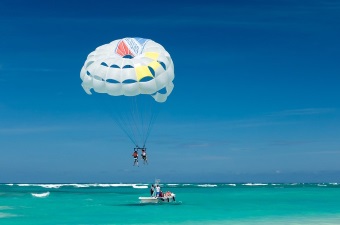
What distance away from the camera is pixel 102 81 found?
2388 centimetres

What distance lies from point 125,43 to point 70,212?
486 inches

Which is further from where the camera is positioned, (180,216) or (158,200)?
(158,200)

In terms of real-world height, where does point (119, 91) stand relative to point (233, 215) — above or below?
above

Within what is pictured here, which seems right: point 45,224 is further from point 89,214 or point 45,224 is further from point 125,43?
point 125,43

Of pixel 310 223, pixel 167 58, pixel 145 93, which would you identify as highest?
pixel 167 58

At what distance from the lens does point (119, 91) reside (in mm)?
23812

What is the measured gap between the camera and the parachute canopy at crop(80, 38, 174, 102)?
76.8 feet

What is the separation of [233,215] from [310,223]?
545cm

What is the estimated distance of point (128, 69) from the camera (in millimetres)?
23547

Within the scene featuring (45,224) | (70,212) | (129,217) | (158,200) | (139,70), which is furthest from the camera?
(158,200)

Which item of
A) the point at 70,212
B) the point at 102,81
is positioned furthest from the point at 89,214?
the point at 102,81

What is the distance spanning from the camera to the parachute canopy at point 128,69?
76.8 feet

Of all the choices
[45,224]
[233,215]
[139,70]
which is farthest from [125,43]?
[233,215]

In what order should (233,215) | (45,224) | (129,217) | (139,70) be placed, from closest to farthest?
(139,70) → (45,224) → (129,217) → (233,215)
